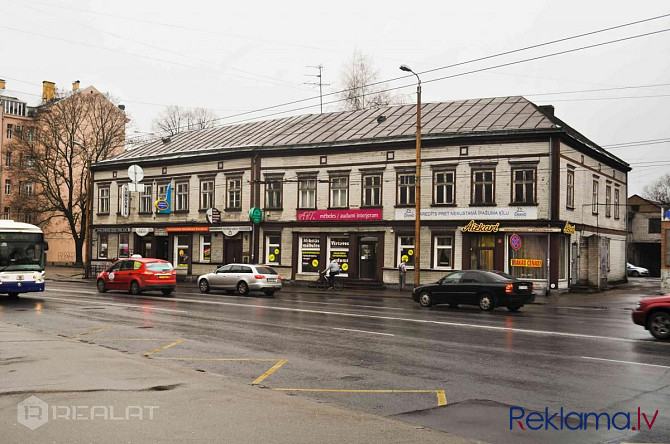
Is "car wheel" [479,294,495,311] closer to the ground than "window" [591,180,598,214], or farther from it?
closer to the ground

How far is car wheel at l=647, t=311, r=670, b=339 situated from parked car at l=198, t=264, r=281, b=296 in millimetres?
18338

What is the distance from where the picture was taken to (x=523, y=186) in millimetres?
32531

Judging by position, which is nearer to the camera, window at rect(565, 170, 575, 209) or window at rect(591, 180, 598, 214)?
window at rect(565, 170, 575, 209)

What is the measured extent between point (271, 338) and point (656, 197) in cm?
11565

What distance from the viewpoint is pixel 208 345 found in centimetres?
1369

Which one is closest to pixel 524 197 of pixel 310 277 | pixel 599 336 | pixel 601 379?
pixel 310 277

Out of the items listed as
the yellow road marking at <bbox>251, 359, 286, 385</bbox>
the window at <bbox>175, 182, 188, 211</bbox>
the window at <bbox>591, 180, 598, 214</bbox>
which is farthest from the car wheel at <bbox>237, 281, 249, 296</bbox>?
the window at <bbox>591, 180, 598, 214</bbox>

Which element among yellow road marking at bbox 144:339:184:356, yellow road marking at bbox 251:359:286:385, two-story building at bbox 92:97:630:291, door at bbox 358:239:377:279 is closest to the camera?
yellow road marking at bbox 251:359:286:385

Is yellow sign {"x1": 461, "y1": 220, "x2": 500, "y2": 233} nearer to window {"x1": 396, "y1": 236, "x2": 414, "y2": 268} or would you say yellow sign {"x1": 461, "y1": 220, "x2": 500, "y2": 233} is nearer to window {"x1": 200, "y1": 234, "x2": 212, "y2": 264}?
window {"x1": 396, "y1": 236, "x2": 414, "y2": 268}

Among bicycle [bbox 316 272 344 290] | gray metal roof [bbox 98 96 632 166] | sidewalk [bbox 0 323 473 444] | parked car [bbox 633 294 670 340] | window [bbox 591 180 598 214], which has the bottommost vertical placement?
bicycle [bbox 316 272 344 290]

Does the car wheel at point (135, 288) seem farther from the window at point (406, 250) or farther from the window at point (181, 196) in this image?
the window at point (181, 196)

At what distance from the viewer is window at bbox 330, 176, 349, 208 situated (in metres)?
37.7

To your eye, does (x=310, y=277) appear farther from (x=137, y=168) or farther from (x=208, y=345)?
(x=208, y=345)

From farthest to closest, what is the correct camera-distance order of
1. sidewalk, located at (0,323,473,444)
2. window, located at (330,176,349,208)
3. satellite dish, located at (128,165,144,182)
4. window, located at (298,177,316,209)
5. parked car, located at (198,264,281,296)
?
1. satellite dish, located at (128,165,144,182)
2. window, located at (298,177,316,209)
3. window, located at (330,176,349,208)
4. parked car, located at (198,264,281,296)
5. sidewalk, located at (0,323,473,444)
